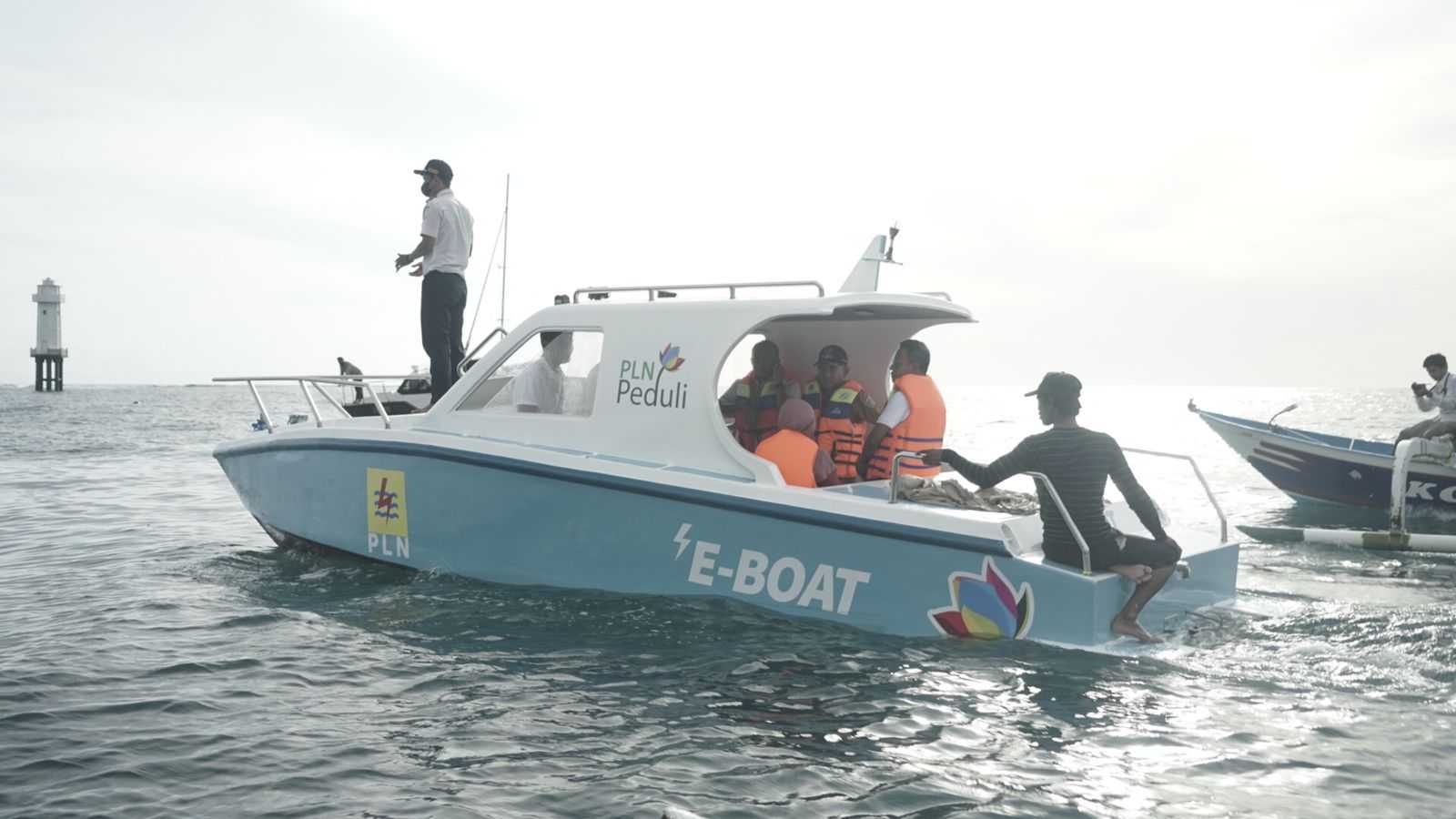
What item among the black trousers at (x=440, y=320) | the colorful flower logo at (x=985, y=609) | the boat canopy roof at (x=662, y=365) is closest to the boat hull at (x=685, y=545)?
the colorful flower logo at (x=985, y=609)

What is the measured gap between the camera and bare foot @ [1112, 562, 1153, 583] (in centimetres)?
551

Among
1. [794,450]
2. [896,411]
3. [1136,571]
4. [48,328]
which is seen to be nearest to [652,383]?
[794,450]

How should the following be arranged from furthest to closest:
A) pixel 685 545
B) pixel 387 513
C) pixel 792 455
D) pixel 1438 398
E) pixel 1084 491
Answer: pixel 1438 398, pixel 387 513, pixel 792 455, pixel 685 545, pixel 1084 491

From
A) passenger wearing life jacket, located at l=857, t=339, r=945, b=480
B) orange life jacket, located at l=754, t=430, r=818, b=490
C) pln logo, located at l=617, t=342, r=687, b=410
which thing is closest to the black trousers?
pln logo, located at l=617, t=342, r=687, b=410

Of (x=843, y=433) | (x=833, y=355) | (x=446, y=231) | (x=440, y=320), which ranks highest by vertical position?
(x=446, y=231)

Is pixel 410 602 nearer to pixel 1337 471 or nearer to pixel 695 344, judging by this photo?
pixel 695 344

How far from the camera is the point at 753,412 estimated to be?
24.4 ft

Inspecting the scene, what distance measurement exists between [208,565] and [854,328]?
6.17m

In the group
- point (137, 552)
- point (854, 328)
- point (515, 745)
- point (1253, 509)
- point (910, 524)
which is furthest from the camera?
point (1253, 509)

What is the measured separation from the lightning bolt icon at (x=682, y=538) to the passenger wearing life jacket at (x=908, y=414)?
4.89 ft

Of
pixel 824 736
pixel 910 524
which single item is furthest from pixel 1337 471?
pixel 824 736

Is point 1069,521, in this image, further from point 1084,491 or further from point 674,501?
point 674,501

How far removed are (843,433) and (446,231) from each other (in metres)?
3.77

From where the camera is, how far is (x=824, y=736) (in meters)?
4.73
